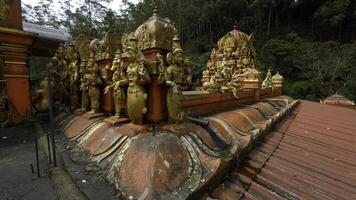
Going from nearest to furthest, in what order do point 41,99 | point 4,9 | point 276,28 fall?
point 4,9, point 41,99, point 276,28

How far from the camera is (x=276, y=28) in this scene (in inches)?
1188

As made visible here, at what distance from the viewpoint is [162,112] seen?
9.35 feet

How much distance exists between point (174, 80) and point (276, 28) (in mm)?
33181

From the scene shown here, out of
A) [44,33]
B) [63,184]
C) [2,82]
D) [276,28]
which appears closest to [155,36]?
[63,184]

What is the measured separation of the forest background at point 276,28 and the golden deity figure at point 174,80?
657 inches

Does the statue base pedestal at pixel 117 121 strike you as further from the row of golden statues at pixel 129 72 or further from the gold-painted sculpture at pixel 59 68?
the gold-painted sculpture at pixel 59 68

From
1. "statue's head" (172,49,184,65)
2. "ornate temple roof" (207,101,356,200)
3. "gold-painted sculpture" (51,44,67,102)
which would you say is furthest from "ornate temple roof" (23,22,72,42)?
"ornate temple roof" (207,101,356,200)

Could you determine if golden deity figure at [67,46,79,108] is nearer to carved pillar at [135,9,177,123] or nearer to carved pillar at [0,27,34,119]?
carved pillar at [0,27,34,119]

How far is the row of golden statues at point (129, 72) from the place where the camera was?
8.63 feet

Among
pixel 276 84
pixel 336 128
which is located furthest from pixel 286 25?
pixel 336 128

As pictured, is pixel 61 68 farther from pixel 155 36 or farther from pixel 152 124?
pixel 152 124

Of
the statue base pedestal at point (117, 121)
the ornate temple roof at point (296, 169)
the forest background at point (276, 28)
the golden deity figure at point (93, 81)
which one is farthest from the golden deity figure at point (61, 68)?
the forest background at point (276, 28)

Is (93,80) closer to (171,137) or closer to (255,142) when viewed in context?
(171,137)

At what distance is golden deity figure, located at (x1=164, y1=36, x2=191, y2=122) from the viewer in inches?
103
